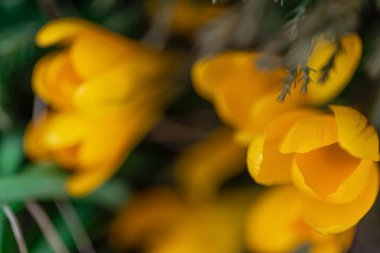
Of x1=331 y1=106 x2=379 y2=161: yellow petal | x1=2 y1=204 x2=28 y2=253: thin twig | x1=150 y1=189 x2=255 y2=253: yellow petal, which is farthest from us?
x1=150 y1=189 x2=255 y2=253: yellow petal

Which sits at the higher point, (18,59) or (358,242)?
(18,59)

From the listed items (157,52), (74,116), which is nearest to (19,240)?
(74,116)

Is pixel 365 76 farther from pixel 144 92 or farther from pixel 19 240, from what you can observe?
pixel 19 240

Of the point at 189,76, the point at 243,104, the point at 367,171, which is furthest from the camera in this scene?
the point at 189,76

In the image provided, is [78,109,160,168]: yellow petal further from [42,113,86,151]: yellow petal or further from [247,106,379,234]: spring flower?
[247,106,379,234]: spring flower

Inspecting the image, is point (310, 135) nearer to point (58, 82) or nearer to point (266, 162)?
point (266, 162)

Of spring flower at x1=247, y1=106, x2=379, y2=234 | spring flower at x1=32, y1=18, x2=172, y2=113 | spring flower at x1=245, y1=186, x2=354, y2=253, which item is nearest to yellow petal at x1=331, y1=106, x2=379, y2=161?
spring flower at x1=247, y1=106, x2=379, y2=234
